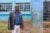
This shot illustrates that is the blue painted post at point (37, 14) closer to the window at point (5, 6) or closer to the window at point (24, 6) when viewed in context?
the window at point (24, 6)

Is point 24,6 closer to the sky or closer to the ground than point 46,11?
closer to the sky

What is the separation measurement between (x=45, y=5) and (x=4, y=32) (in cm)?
244

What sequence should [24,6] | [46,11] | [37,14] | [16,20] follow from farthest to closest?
[46,11], [24,6], [37,14], [16,20]

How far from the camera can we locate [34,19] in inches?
287

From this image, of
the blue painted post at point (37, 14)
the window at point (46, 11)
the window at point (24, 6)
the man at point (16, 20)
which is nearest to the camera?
the man at point (16, 20)

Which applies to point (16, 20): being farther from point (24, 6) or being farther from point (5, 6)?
point (5, 6)

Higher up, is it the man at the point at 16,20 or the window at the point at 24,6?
the window at the point at 24,6

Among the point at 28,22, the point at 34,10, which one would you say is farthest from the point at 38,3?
the point at 28,22

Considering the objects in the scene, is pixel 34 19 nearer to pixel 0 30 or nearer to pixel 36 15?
pixel 36 15

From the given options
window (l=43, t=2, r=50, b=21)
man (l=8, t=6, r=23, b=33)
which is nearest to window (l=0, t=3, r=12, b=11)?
window (l=43, t=2, r=50, b=21)

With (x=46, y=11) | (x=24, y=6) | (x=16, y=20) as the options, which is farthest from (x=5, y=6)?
(x=16, y=20)

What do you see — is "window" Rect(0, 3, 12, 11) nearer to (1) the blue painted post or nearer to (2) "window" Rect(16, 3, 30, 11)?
(2) "window" Rect(16, 3, 30, 11)

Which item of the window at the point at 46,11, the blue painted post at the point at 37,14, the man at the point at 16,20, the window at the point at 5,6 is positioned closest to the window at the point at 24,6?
the window at the point at 5,6

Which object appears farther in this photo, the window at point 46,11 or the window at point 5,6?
the window at point 46,11
